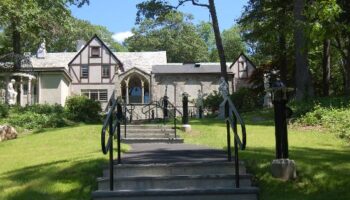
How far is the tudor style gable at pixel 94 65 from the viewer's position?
48.4m

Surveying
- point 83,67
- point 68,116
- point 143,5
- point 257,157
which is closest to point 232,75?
point 83,67

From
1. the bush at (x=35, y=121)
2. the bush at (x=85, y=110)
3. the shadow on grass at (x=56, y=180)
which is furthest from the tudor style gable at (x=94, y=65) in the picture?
the shadow on grass at (x=56, y=180)

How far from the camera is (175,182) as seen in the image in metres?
7.36

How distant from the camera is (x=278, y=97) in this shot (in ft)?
26.1

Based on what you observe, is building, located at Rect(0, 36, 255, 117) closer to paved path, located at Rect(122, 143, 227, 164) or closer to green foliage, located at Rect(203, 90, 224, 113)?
green foliage, located at Rect(203, 90, 224, 113)

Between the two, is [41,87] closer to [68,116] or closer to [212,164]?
[68,116]

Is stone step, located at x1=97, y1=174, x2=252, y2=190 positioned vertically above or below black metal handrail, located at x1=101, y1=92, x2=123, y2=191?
below

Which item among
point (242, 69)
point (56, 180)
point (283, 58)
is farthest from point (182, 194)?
point (242, 69)

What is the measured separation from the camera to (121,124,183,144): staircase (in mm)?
14000

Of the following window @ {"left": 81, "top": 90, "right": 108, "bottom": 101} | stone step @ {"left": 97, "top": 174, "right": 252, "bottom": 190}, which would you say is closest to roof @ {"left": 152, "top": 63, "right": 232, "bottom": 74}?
window @ {"left": 81, "top": 90, "right": 108, "bottom": 101}

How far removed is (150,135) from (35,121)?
9339 mm

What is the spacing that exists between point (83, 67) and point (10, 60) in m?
13.5

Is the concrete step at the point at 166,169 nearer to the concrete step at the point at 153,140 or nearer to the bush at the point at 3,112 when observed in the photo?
the concrete step at the point at 153,140

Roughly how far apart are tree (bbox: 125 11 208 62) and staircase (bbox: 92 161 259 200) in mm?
67424
